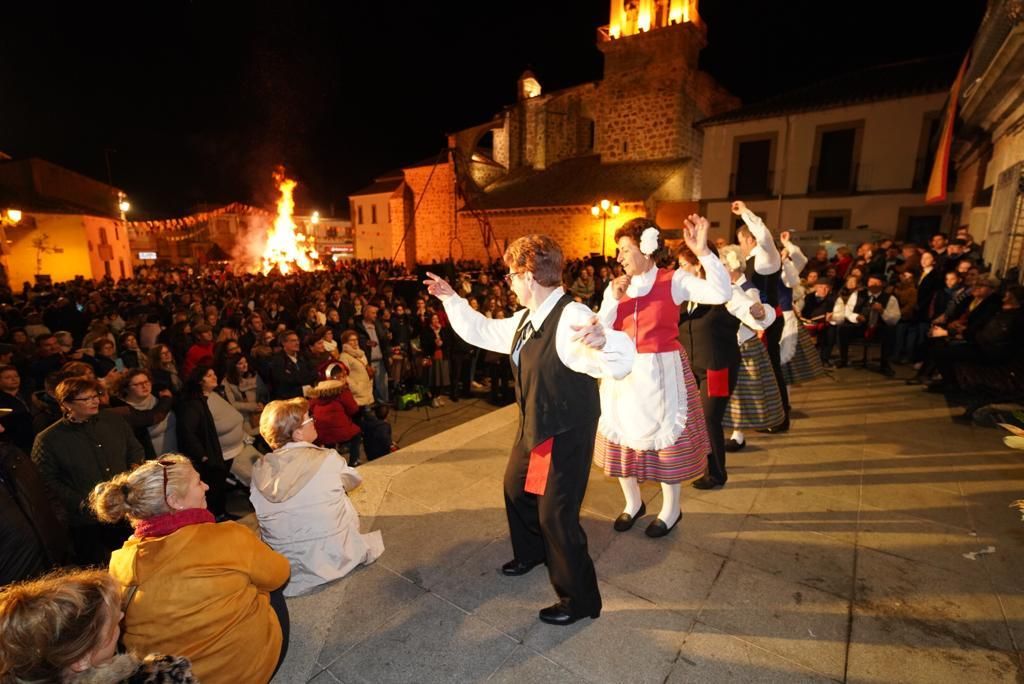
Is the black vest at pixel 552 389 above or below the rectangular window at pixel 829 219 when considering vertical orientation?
below

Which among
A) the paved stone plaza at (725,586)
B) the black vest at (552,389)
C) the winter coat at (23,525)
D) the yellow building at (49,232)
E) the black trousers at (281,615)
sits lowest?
the paved stone plaza at (725,586)

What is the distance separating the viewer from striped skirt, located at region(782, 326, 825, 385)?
547 centimetres

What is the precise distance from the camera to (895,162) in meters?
16.2

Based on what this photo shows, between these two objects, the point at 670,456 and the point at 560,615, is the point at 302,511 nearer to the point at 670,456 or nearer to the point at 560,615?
the point at 560,615

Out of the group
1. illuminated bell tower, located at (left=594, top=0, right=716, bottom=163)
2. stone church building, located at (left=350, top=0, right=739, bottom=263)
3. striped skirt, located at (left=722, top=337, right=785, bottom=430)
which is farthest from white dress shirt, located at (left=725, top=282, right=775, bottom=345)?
illuminated bell tower, located at (left=594, top=0, right=716, bottom=163)

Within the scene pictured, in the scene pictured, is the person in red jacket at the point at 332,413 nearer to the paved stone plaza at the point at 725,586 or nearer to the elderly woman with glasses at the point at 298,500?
the paved stone plaza at the point at 725,586

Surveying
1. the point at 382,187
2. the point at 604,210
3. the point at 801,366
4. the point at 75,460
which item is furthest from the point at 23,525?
the point at 382,187

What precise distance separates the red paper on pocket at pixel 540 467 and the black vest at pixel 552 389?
0.17 feet

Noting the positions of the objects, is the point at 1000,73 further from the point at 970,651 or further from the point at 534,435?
the point at 534,435

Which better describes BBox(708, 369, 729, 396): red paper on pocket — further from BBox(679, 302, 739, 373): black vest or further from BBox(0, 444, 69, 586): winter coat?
BBox(0, 444, 69, 586): winter coat

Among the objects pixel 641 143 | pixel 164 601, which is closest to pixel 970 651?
pixel 164 601

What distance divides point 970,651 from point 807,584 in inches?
25.9

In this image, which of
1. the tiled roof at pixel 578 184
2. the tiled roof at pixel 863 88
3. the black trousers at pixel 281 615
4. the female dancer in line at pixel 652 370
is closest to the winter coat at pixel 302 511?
the black trousers at pixel 281 615

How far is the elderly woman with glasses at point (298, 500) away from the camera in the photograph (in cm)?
273
